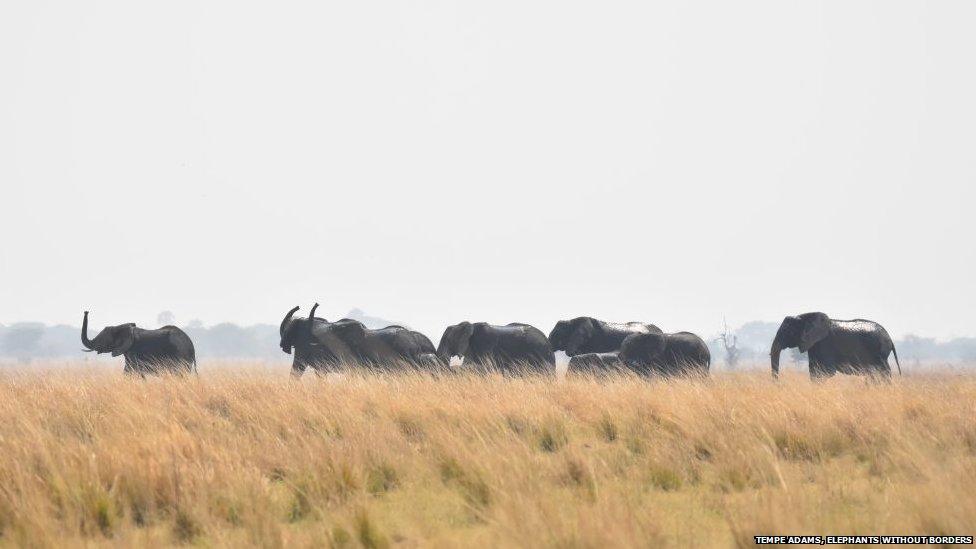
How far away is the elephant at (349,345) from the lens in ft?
66.2

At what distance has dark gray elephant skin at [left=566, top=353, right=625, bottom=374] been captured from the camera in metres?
19.0

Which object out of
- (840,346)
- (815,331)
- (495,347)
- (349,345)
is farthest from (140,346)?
(840,346)

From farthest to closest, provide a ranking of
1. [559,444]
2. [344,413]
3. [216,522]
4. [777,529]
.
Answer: [344,413] → [559,444] → [216,522] → [777,529]

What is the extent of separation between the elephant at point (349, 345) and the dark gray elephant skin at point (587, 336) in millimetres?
3776

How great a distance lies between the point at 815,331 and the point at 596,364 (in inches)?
190

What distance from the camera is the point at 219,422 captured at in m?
9.96

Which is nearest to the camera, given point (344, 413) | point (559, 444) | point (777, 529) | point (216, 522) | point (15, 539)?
point (777, 529)

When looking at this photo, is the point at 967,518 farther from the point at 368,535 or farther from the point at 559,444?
the point at 559,444

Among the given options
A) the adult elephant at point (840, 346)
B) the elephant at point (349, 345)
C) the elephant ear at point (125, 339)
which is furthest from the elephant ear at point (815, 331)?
the elephant ear at point (125, 339)

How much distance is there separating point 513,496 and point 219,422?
14.5 feet

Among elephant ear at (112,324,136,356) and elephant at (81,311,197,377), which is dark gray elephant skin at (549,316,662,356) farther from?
elephant ear at (112,324,136,356)

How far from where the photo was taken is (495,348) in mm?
20969

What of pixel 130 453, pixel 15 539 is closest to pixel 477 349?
pixel 130 453

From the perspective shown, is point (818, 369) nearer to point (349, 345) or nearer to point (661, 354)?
point (661, 354)
